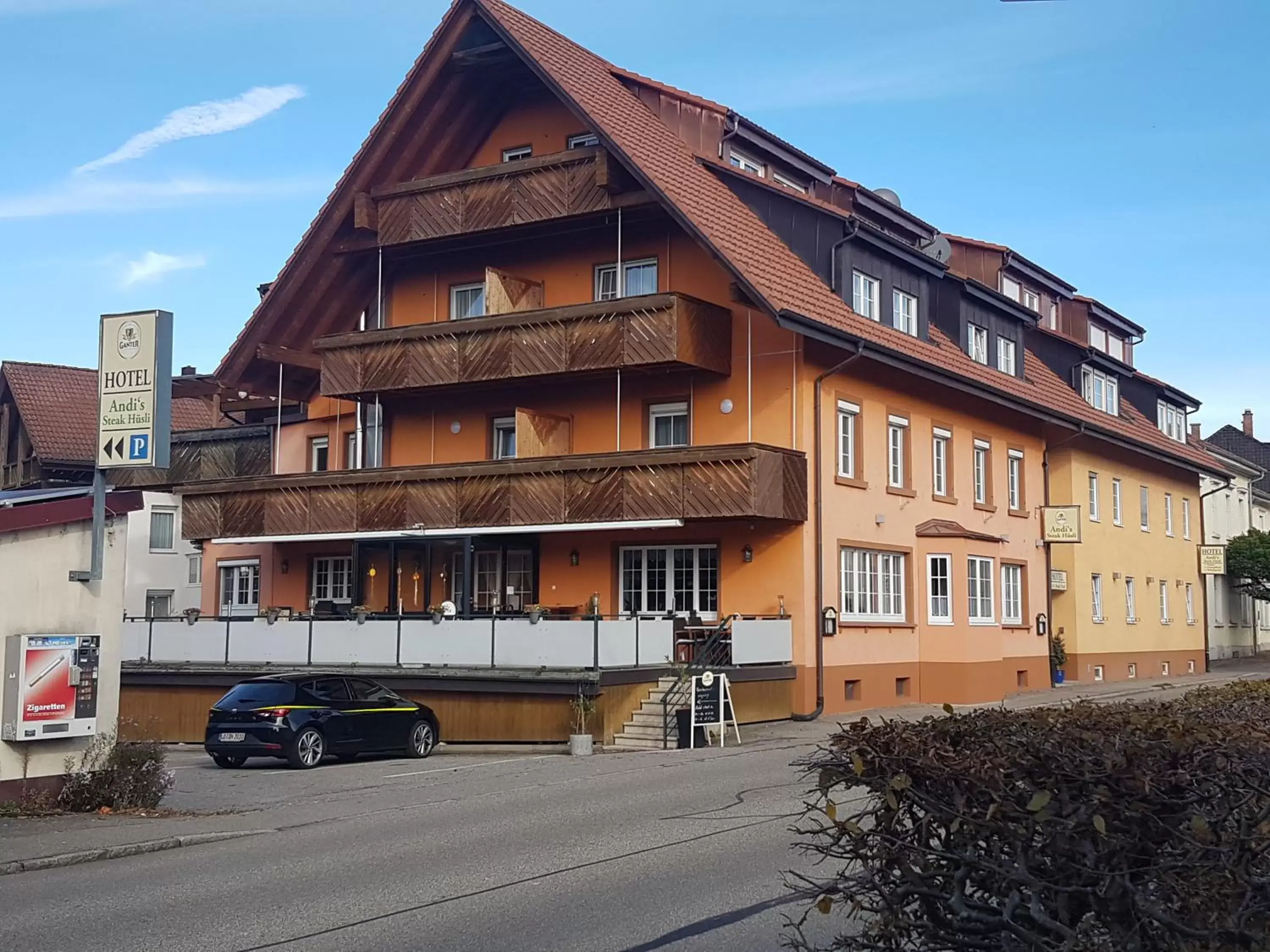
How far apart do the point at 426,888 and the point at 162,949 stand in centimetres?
230

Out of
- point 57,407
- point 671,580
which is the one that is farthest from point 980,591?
point 57,407

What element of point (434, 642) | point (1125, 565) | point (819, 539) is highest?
point (1125, 565)

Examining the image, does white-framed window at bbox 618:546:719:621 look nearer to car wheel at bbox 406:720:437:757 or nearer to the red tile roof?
car wheel at bbox 406:720:437:757

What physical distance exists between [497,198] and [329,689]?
37.9 feet

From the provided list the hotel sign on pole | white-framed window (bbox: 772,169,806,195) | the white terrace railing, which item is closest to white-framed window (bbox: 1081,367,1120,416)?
white-framed window (bbox: 772,169,806,195)

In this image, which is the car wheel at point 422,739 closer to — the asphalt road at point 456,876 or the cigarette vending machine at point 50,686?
the asphalt road at point 456,876

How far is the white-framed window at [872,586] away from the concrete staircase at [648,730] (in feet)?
19.4

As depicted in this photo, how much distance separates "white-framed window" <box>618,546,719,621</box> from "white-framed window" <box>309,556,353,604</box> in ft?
24.2

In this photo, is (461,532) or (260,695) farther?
(461,532)

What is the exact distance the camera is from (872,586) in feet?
97.1

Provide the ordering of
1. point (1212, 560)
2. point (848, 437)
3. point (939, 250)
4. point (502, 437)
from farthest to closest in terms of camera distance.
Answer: point (1212, 560) < point (939, 250) < point (502, 437) < point (848, 437)

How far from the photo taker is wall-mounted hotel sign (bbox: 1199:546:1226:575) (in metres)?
47.7

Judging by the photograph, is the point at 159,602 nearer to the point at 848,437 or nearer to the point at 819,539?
the point at 848,437

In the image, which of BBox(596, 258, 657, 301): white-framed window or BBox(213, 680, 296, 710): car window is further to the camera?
BBox(596, 258, 657, 301): white-framed window
